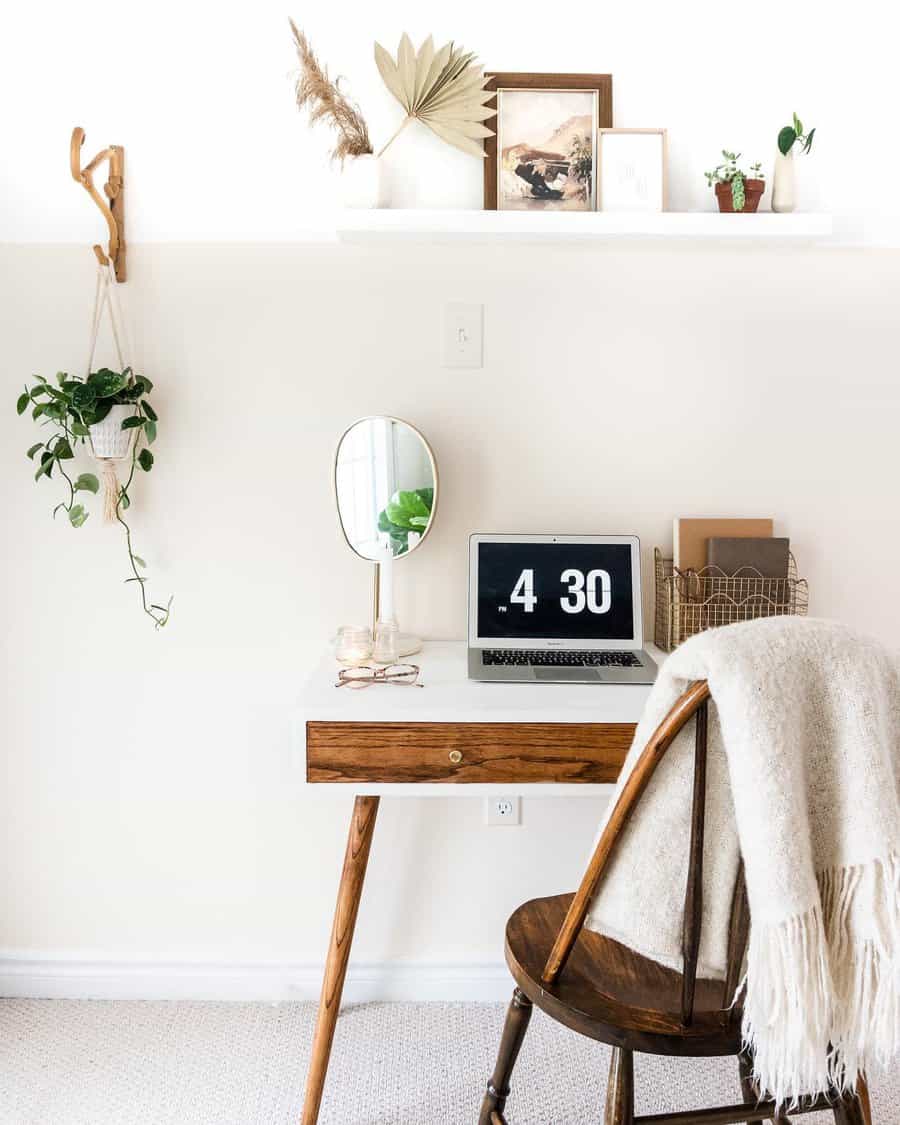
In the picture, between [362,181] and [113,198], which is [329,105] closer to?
[362,181]

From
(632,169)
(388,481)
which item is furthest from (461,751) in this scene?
(632,169)

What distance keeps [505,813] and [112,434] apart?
106cm

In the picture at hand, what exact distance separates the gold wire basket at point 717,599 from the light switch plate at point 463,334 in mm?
566

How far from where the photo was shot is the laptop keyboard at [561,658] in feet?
5.32

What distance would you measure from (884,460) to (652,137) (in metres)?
0.76

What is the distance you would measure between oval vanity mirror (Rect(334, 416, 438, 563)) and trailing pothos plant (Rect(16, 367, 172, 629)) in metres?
0.37

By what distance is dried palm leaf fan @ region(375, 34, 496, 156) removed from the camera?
1.66m

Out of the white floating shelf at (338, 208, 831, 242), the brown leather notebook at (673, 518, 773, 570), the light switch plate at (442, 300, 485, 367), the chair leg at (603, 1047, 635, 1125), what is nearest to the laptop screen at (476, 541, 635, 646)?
the brown leather notebook at (673, 518, 773, 570)

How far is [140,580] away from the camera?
5.96 ft

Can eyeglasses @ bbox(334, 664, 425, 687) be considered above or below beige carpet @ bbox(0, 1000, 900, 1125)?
above

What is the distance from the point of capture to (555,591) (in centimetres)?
172

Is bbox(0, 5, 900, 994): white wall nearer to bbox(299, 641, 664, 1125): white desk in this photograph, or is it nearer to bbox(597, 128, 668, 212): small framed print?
bbox(597, 128, 668, 212): small framed print

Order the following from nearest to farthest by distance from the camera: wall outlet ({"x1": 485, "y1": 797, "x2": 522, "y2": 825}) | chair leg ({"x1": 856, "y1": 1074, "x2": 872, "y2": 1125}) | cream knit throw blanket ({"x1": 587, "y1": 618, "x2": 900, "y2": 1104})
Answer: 1. cream knit throw blanket ({"x1": 587, "y1": 618, "x2": 900, "y2": 1104})
2. chair leg ({"x1": 856, "y1": 1074, "x2": 872, "y2": 1125})
3. wall outlet ({"x1": 485, "y1": 797, "x2": 522, "y2": 825})

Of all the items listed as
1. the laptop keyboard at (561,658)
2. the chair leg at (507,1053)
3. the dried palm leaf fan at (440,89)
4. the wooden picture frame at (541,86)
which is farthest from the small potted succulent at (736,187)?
the chair leg at (507,1053)
